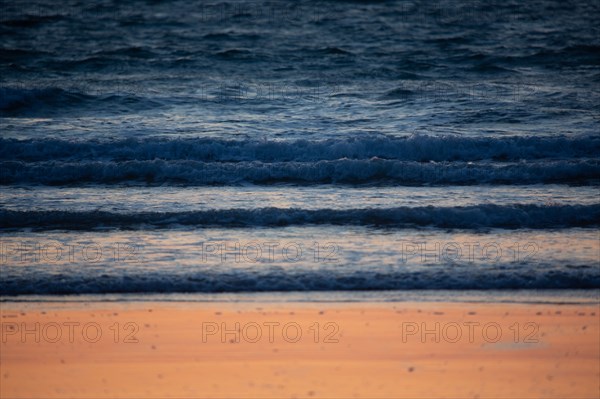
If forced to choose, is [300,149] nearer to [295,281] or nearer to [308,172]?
[308,172]

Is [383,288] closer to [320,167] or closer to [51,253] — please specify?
[51,253]

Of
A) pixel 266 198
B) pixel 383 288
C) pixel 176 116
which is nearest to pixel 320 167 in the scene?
pixel 266 198

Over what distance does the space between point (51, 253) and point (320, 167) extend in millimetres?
4003

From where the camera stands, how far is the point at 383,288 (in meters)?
5.78

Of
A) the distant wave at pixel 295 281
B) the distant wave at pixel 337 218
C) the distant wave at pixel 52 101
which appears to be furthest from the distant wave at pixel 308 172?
the distant wave at pixel 295 281

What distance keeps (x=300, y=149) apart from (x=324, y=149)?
1.05 ft

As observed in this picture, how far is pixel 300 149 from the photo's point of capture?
10547mm

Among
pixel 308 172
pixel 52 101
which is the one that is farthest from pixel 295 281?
pixel 52 101

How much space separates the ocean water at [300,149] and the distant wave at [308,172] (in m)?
0.03

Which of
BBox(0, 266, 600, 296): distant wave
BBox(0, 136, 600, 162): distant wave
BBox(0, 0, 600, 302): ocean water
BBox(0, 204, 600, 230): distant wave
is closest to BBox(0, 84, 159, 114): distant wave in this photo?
BBox(0, 0, 600, 302): ocean water

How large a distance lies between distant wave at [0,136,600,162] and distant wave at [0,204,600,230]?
102 inches

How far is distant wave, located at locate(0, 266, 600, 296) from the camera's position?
5820 millimetres

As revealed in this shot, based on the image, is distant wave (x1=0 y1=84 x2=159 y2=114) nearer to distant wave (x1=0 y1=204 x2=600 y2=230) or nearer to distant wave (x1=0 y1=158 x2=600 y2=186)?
distant wave (x1=0 y1=158 x2=600 y2=186)

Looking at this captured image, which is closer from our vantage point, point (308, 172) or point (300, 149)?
point (308, 172)
